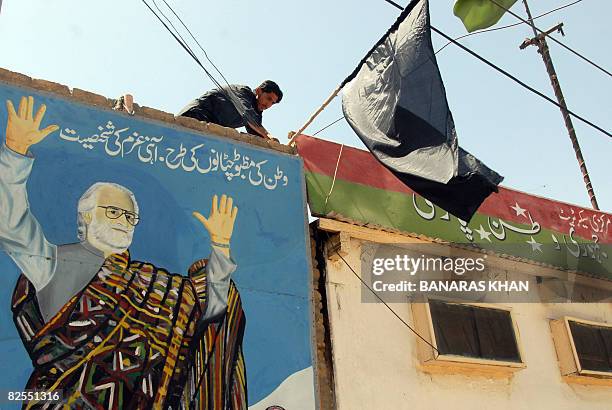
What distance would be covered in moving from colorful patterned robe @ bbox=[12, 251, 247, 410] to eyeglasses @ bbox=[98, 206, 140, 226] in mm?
311

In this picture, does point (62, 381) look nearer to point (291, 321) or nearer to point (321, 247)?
point (291, 321)

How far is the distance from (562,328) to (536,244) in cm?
106

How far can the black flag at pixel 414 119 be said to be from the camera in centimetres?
600

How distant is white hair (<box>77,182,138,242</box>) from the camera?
5.51m

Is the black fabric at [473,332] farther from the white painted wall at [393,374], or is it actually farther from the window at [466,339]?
the white painted wall at [393,374]

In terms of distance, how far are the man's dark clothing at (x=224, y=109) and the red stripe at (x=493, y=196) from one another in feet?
1.95

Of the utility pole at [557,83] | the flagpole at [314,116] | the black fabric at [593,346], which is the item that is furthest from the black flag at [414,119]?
the utility pole at [557,83]

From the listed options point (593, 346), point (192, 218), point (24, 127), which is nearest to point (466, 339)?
point (593, 346)

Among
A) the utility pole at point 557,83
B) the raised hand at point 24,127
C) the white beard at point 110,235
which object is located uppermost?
the utility pole at point 557,83

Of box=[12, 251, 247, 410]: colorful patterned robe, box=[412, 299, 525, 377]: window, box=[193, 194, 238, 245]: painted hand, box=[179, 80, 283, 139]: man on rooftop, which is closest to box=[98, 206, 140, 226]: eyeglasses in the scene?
box=[12, 251, 247, 410]: colorful patterned robe

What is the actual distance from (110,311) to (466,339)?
3764 millimetres

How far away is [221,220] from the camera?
6.28 m
